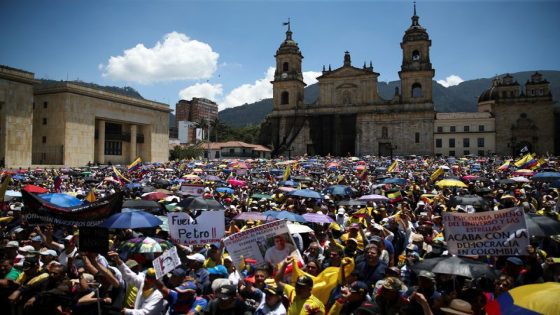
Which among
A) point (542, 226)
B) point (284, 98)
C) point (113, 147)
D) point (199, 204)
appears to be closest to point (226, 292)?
point (542, 226)

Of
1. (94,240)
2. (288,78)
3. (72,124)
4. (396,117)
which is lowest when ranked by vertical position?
(94,240)

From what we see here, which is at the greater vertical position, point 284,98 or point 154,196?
point 284,98

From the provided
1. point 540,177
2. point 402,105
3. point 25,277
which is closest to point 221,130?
point 402,105

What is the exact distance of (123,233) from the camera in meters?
7.89

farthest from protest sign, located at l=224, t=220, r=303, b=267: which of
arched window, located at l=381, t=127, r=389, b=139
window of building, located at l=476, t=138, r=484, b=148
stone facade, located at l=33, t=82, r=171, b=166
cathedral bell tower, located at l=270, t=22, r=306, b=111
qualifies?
window of building, located at l=476, t=138, r=484, b=148

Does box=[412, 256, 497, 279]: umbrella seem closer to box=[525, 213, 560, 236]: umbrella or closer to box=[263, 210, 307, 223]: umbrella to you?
box=[525, 213, 560, 236]: umbrella

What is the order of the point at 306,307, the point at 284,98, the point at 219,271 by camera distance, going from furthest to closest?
the point at 284,98 → the point at 219,271 → the point at 306,307

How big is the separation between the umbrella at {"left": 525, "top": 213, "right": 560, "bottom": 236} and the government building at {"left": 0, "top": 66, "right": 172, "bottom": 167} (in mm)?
39838

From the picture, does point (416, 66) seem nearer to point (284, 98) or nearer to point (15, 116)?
point (284, 98)

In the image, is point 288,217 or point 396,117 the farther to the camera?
point 396,117

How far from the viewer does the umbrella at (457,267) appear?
4535 mm

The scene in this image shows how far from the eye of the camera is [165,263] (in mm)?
4617

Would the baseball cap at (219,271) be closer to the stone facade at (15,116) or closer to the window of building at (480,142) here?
the stone facade at (15,116)

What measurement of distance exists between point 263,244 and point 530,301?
3563mm
